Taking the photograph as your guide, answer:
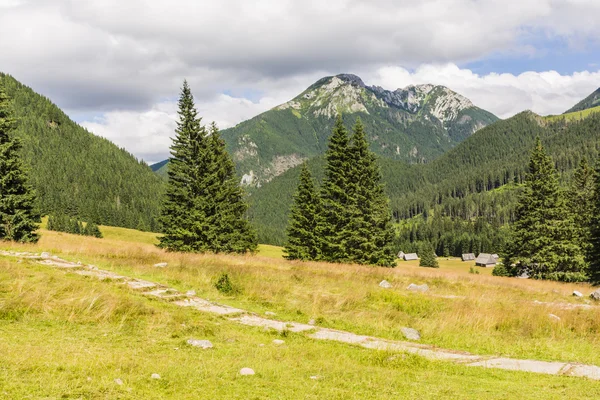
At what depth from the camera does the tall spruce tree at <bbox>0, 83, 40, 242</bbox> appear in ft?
96.4

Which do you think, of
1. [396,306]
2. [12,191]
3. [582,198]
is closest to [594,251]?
[582,198]

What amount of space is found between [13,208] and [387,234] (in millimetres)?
31589

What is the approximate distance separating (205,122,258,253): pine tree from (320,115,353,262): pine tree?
868 cm

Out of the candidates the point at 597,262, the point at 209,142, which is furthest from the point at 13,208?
the point at 597,262

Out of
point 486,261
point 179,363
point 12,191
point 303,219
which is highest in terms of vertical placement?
point 12,191

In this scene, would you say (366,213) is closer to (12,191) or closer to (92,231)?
(12,191)

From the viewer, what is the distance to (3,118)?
30.5 metres

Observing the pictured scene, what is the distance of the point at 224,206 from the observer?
36156 mm

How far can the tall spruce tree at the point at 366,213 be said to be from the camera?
34844 mm

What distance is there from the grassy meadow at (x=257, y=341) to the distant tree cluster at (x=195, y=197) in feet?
49.7

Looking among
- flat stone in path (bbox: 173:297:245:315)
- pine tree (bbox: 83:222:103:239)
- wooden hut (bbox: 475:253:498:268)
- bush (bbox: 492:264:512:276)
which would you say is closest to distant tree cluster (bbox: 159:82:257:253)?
flat stone in path (bbox: 173:297:245:315)

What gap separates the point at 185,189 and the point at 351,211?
15.4 meters

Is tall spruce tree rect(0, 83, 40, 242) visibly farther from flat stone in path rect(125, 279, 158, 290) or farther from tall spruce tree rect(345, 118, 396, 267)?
tall spruce tree rect(345, 118, 396, 267)

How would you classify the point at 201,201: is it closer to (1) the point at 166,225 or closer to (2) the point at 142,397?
(1) the point at 166,225
